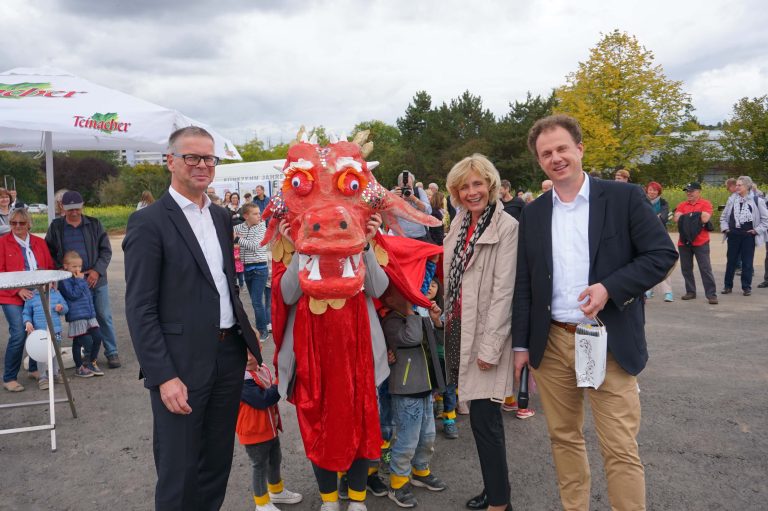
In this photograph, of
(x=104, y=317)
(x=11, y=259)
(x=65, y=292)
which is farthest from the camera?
(x=104, y=317)

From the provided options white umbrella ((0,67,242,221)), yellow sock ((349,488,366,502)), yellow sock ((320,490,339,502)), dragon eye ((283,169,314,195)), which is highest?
white umbrella ((0,67,242,221))

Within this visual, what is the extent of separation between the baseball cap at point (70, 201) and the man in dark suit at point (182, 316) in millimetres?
4072

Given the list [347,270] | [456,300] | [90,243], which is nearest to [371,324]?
[347,270]

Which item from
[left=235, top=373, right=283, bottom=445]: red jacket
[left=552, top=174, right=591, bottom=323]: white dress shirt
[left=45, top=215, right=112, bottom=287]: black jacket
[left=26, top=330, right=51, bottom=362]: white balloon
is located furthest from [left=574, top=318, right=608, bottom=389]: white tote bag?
[left=45, top=215, right=112, bottom=287]: black jacket

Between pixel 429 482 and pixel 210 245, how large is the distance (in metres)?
2.13

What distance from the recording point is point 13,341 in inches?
219

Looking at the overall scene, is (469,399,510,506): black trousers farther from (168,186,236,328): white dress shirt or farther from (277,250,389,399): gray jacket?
(168,186,236,328): white dress shirt

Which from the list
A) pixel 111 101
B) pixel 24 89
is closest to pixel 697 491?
pixel 111 101

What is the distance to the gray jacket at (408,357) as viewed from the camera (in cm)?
328

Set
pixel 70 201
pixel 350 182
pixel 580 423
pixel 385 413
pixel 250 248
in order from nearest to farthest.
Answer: pixel 580 423 < pixel 350 182 < pixel 385 413 < pixel 70 201 < pixel 250 248

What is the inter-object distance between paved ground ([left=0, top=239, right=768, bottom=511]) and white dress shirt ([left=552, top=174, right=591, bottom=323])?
1.44 meters

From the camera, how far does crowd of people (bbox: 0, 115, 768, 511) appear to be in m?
2.46

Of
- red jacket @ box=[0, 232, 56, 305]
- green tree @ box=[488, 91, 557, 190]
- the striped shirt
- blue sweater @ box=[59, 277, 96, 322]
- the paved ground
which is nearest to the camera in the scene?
the paved ground

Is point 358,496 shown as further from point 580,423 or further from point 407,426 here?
point 580,423
